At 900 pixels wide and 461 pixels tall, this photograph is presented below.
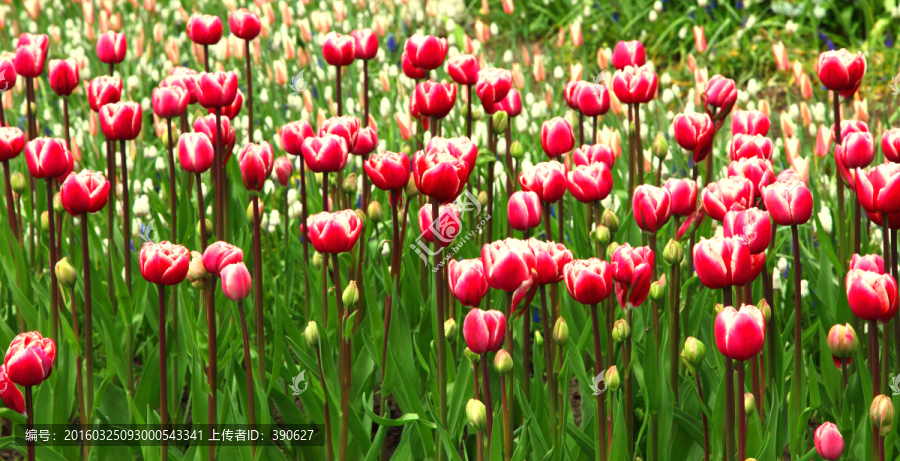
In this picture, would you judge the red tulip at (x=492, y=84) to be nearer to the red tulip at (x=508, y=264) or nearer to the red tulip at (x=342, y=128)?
the red tulip at (x=342, y=128)

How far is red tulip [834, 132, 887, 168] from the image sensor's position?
2.06 m

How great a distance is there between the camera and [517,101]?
8.81ft

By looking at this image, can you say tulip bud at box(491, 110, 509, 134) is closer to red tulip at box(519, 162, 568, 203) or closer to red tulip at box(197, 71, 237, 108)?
red tulip at box(519, 162, 568, 203)

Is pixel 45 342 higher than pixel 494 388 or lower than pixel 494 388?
higher

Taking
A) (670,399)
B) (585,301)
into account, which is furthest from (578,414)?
(585,301)

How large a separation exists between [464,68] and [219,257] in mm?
1049

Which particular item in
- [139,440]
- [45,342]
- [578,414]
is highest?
[45,342]

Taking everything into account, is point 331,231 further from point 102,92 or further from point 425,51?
point 102,92

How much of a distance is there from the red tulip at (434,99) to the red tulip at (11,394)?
3.90 feet

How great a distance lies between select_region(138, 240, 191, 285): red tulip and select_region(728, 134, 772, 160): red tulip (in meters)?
1.36

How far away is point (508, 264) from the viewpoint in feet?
5.05

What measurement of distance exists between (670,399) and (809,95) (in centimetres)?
227

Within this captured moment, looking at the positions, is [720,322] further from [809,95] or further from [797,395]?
[809,95]

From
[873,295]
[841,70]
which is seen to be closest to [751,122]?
[841,70]
